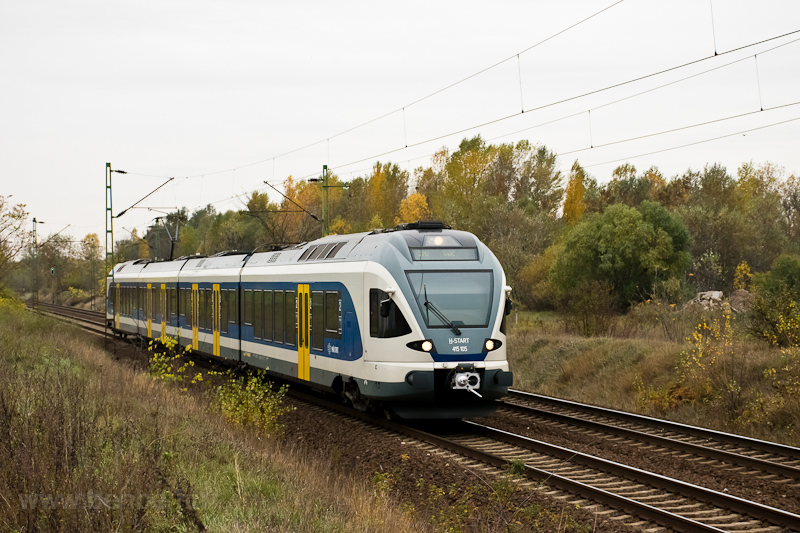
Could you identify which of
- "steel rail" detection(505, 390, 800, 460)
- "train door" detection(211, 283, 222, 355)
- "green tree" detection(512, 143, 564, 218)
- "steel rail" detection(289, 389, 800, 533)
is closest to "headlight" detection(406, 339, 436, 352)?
"steel rail" detection(289, 389, 800, 533)

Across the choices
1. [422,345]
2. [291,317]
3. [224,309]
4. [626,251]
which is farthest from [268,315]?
[626,251]

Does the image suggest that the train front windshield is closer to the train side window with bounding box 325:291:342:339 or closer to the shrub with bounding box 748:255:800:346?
the train side window with bounding box 325:291:342:339

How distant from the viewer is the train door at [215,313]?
22.7 m

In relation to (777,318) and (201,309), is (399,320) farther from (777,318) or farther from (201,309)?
(201,309)

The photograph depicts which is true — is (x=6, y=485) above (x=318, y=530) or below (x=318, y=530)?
above

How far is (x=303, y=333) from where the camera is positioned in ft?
55.0

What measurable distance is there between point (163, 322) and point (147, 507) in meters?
23.1

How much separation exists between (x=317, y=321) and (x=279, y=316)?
7.79ft

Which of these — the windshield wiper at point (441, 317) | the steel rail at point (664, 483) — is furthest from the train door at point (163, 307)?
the steel rail at point (664, 483)

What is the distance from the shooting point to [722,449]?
12.3 m

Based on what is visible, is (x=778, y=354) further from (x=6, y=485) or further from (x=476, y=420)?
(x=6, y=485)

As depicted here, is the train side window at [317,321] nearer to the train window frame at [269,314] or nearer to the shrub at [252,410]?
the shrub at [252,410]

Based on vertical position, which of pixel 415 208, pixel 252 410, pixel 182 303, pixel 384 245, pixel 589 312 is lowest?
pixel 252 410

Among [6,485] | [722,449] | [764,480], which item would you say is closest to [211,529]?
[6,485]
